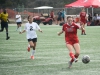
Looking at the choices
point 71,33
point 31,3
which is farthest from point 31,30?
point 31,3

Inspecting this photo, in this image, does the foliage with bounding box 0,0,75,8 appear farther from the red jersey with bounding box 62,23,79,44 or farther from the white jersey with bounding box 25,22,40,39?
the red jersey with bounding box 62,23,79,44

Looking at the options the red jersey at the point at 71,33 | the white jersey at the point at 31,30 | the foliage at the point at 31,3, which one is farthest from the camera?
the foliage at the point at 31,3

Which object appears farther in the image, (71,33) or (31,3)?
(31,3)

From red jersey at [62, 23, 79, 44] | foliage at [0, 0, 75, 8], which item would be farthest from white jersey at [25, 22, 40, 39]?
foliage at [0, 0, 75, 8]

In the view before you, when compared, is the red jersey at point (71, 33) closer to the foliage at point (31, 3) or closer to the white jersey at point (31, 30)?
the white jersey at point (31, 30)

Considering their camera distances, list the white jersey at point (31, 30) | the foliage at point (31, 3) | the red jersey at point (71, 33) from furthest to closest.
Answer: the foliage at point (31, 3) → the white jersey at point (31, 30) → the red jersey at point (71, 33)

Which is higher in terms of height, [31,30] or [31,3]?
[31,3]

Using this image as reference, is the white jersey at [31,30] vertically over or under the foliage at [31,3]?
under

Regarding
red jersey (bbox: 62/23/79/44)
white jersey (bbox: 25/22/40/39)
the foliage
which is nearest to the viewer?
red jersey (bbox: 62/23/79/44)

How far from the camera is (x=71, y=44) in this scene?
15156mm

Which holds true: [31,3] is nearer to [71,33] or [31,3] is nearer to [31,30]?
[31,30]

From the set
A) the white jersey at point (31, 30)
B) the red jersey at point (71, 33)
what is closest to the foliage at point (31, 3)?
A: the white jersey at point (31, 30)

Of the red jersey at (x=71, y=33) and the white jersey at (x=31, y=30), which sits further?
the white jersey at (x=31, y=30)

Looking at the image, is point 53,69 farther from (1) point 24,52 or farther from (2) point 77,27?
(1) point 24,52
